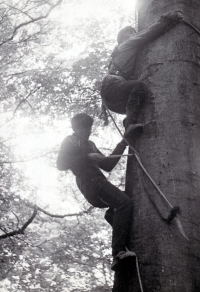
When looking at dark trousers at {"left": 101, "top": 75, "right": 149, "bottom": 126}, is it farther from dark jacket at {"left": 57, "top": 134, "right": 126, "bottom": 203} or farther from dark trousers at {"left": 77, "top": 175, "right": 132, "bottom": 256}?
dark trousers at {"left": 77, "top": 175, "right": 132, "bottom": 256}

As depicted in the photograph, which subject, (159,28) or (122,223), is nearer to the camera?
(122,223)

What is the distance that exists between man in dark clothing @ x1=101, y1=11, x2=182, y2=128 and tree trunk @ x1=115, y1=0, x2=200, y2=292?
7cm

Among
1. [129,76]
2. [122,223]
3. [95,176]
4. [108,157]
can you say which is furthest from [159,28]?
[122,223]

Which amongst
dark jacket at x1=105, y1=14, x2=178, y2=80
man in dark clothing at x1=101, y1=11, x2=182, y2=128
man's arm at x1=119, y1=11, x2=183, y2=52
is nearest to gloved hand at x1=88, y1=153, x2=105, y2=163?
man in dark clothing at x1=101, y1=11, x2=182, y2=128

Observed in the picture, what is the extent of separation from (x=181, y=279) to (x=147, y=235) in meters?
0.31

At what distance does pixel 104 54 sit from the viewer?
32.5 feet

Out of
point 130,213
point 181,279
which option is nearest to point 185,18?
point 130,213

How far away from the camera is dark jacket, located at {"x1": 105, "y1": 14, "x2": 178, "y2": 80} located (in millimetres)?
2836

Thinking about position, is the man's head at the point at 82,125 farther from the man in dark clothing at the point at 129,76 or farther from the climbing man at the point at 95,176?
the man in dark clothing at the point at 129,76

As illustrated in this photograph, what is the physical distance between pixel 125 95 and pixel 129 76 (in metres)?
0.32

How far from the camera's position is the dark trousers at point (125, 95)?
258 cm

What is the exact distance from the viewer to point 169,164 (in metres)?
2.11

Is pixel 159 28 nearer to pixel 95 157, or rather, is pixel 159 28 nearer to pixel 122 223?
pixel 95 157

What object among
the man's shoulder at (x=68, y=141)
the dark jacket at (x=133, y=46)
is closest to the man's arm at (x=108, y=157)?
the man's shoulder at (x=68, y=141)
